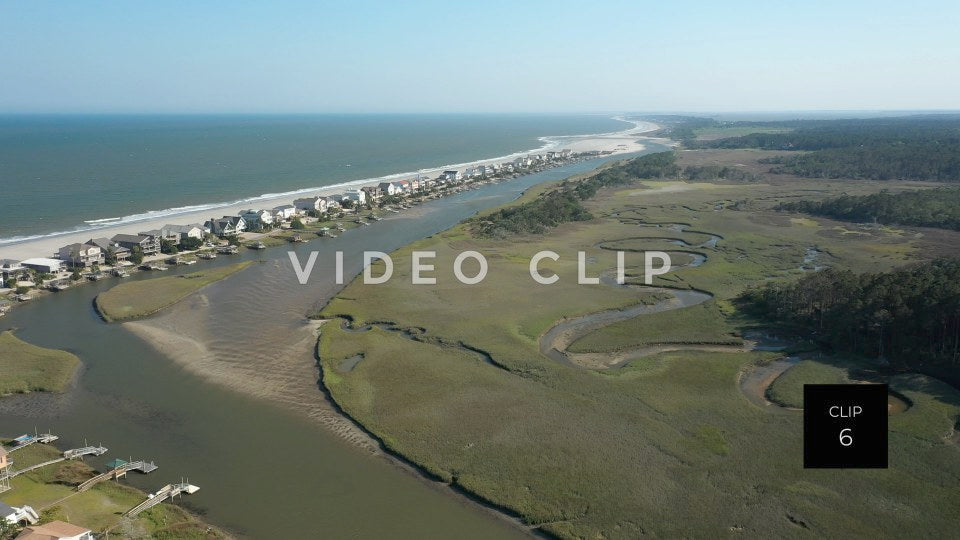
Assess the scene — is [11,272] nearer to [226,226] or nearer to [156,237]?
[156,237]

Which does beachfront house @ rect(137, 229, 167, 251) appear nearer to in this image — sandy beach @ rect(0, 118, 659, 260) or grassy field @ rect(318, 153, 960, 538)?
sandy beach @ rect(0, 118, 659, 260)

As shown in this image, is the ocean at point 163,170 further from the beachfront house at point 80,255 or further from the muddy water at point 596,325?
the muddy water at point 596,325

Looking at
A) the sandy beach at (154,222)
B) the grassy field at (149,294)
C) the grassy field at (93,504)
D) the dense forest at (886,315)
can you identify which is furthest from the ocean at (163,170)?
the dense forest at (886,315)

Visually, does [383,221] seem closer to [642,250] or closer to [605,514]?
[642,250]

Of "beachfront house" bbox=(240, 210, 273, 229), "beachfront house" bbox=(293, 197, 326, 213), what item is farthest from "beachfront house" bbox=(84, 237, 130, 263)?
"beachfront house" bbox=(293, 197, 326, 213)

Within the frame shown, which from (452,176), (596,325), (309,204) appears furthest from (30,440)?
(452,176)

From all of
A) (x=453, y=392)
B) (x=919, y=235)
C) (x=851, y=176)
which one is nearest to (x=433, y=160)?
(x=851, y=176)
